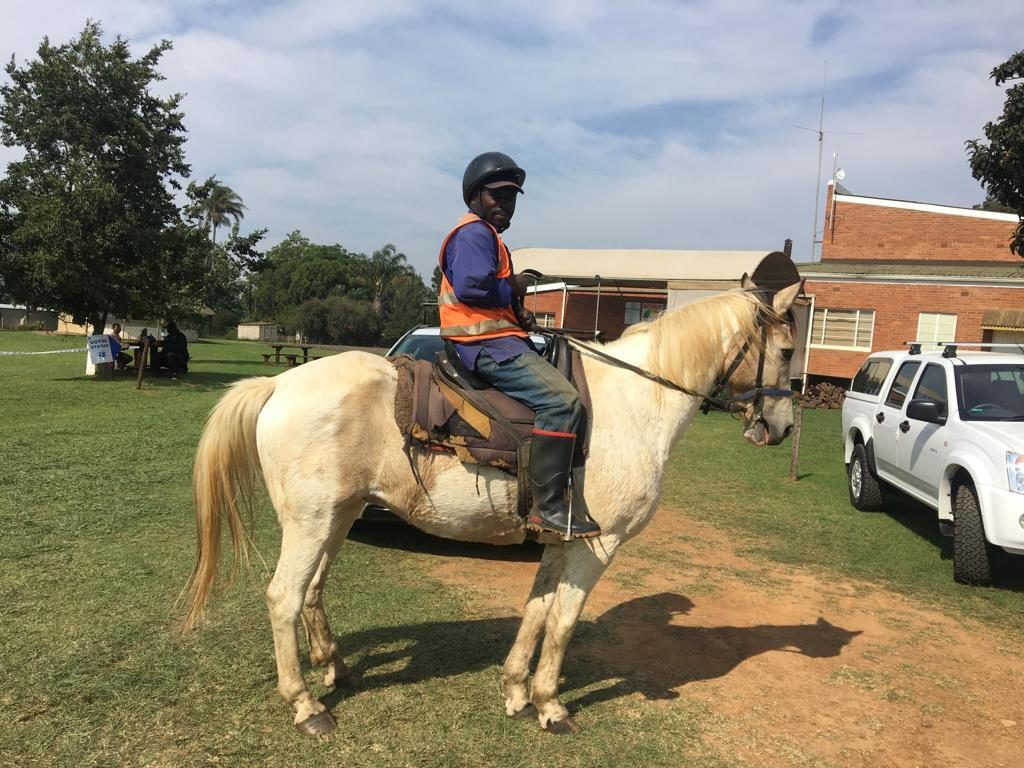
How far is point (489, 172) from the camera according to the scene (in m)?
3.32

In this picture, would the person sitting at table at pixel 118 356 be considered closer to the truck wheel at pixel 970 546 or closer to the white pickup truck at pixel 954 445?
the white pickup truck at pixel 954 445

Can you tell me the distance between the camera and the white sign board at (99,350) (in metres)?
18.0

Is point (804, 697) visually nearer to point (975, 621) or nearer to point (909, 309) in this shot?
point (975, 621)

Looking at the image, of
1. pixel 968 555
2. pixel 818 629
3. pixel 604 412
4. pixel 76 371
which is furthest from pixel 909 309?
pixel 76 371

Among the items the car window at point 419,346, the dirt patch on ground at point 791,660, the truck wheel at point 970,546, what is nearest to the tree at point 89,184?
the car window at point 419,346

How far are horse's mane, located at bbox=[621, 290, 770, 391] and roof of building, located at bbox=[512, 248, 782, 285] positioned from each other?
14.2m

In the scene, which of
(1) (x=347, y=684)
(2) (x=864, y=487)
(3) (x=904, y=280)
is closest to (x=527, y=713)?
(1) (x=347, y=684)

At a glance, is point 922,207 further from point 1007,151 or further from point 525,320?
point 525,320

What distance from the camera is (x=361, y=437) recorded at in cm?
333

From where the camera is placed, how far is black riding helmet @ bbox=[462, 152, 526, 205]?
3.33 metres

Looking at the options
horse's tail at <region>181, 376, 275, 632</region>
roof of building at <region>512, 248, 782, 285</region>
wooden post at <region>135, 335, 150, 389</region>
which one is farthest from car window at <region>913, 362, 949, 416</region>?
wooden post at <region>135, 335, 150, 389</region>

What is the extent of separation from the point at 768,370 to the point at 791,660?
193cm

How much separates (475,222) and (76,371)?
20.8 metres

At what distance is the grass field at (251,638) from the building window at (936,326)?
46.0 ft
